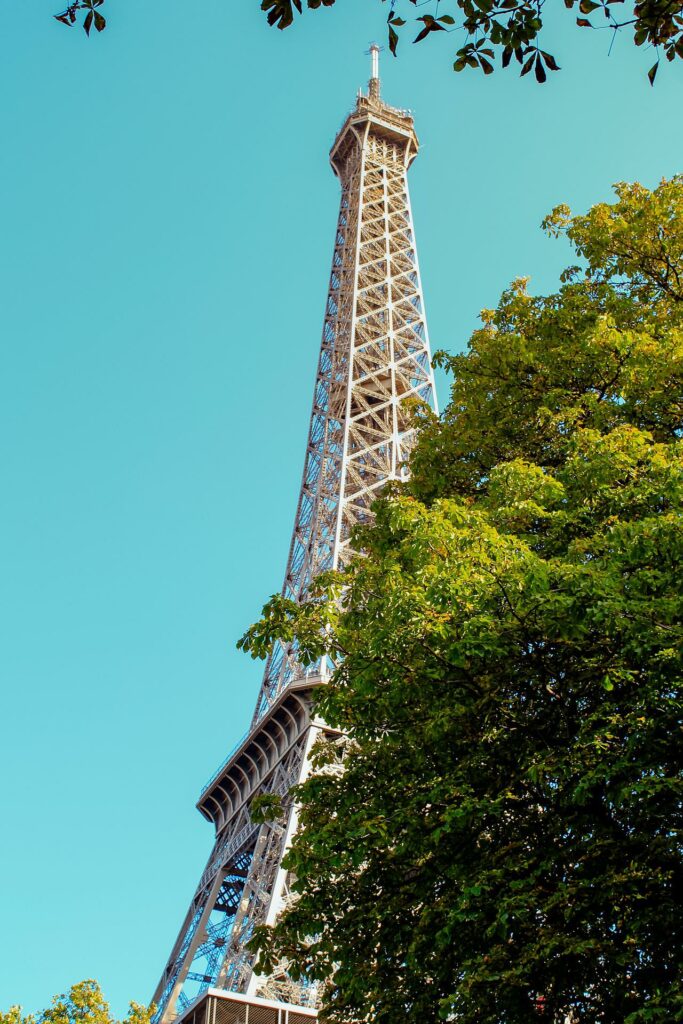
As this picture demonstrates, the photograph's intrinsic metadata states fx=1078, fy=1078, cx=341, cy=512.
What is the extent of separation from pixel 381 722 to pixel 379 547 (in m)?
2.96

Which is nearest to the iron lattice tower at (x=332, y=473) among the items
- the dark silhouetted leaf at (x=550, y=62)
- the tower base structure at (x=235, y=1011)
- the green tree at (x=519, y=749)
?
the tower base structure at (x=235, y=1011)

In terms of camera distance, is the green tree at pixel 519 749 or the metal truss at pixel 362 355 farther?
the metal truss at pixel 362 355

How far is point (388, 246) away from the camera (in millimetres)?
59781

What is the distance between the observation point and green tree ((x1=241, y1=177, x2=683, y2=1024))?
8.70 meters

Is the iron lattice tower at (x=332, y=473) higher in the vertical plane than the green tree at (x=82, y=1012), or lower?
higher

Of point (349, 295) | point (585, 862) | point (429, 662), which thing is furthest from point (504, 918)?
point (349, 295)

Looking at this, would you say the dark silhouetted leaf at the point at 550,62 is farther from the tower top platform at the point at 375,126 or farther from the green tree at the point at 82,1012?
the tower top platform at the point at 375,126

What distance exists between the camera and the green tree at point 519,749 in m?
8.70

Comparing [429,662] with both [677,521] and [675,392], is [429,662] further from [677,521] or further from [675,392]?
[675,392]

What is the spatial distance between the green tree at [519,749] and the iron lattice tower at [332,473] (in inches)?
438

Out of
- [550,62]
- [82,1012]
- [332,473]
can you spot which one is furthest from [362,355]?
[550,62]

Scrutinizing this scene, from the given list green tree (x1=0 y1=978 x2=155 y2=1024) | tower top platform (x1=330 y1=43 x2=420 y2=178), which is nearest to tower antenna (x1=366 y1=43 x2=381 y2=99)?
tower top platform (x1=330 y1=43 x2=420 y2=178)

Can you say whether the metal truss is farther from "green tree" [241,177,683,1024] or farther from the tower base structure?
"green tree" [241,177,683,1024]

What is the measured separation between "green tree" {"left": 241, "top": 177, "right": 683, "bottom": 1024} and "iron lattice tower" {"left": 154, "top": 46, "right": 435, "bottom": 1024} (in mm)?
11122
